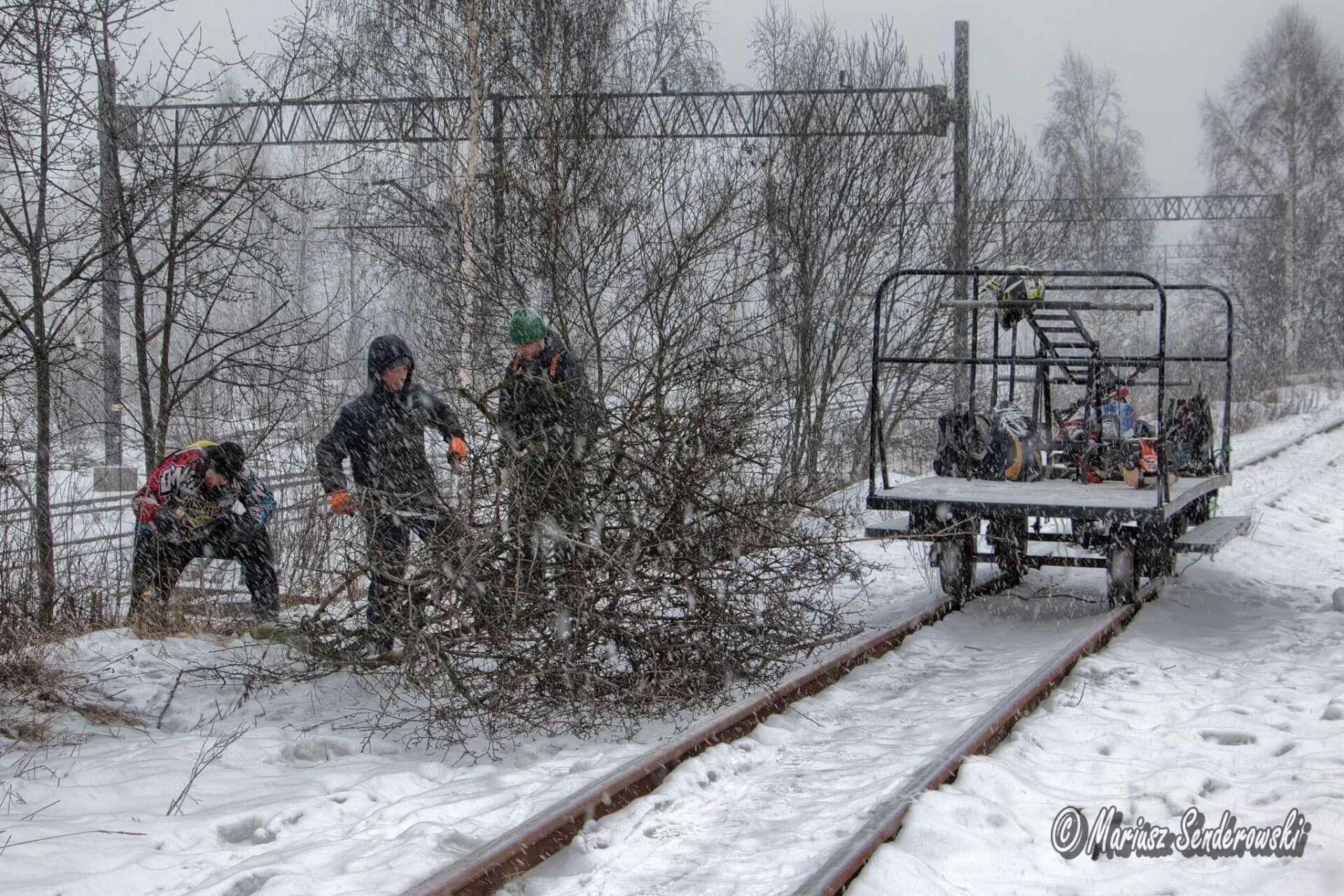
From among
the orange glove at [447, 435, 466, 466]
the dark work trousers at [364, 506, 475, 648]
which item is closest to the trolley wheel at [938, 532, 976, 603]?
the orange glove at [447, 435, 466, 466]

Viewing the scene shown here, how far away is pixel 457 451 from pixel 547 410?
0.57 m

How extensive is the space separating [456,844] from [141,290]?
5.72 m

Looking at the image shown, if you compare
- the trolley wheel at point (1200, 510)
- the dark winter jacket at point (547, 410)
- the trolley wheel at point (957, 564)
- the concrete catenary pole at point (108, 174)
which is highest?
the concrete catenary pole at point (108, 174)

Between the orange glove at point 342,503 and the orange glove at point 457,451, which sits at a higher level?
the orange glove at point 457,451

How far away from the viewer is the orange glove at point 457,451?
5.95m

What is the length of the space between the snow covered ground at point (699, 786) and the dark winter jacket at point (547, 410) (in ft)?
4.52

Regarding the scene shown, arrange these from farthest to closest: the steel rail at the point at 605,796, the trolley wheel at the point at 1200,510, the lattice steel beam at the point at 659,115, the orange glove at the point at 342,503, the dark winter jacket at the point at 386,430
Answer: the lattice steel beam at the point at 659,115 < the trolley wheel at the point at 1200,510 < the dark winter jacket at the point at 386,430 < the orange glove at the point at 342,503 < the steel rail at the point at 605,796

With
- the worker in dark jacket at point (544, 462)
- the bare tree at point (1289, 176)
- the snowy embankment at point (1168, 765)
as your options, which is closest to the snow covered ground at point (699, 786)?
the snowy embankment at point (1168, 765)

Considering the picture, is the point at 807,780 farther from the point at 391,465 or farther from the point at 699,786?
the point at 391,465

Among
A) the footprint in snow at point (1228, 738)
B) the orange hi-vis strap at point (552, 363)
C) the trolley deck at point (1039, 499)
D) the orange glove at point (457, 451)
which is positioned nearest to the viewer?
the footprint in snow at point (1228, 738)

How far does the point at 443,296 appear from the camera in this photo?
42.6ft

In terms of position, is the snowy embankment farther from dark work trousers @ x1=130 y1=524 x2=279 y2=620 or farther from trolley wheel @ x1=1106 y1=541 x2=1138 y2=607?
dark work trousers @ x1=130 y1=524 x2=279 y2=620

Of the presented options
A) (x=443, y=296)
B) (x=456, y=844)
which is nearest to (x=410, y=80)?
(x=443, y=296)

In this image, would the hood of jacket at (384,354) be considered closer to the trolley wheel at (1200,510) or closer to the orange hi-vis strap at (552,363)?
the orange hi-vis strap at (552,363)
